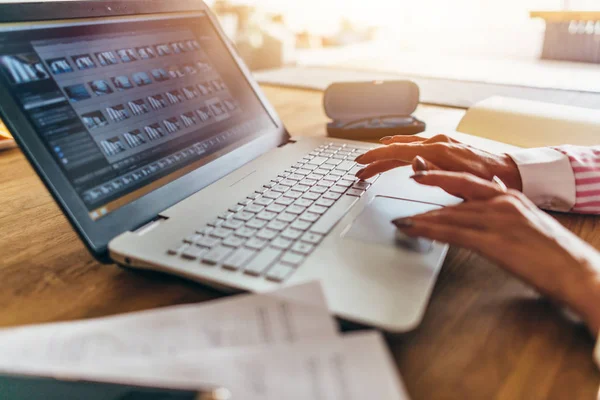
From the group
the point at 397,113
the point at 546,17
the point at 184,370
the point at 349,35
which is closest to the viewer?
the point at 184,370

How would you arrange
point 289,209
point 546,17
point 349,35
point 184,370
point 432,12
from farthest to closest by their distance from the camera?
point 349,35 → point 432,12 → point 546,17 → point 289,209 → point 184,370

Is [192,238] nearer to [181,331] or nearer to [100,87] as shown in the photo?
[181,331]

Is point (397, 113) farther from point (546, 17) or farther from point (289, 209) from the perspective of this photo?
point (546, 17)

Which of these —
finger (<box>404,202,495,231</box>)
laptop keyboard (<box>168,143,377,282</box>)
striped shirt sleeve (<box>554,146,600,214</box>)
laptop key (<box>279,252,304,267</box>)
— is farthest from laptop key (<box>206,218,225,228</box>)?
striped shirt sleeve (<box>554,146,600,214</box>)

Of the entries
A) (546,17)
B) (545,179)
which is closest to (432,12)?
(546,17)

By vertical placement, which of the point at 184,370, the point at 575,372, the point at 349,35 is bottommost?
the point at 349,35

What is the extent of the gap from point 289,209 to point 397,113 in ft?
1.58

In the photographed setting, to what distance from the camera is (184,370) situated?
307 mm

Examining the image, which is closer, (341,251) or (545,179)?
(341,251)

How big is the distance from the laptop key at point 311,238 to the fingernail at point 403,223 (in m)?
0.08

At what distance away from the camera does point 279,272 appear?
1.30ft

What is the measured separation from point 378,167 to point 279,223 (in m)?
0.18

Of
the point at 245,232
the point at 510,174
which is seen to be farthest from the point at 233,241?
the point at 510,174

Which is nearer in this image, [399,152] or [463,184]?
[463,184]
